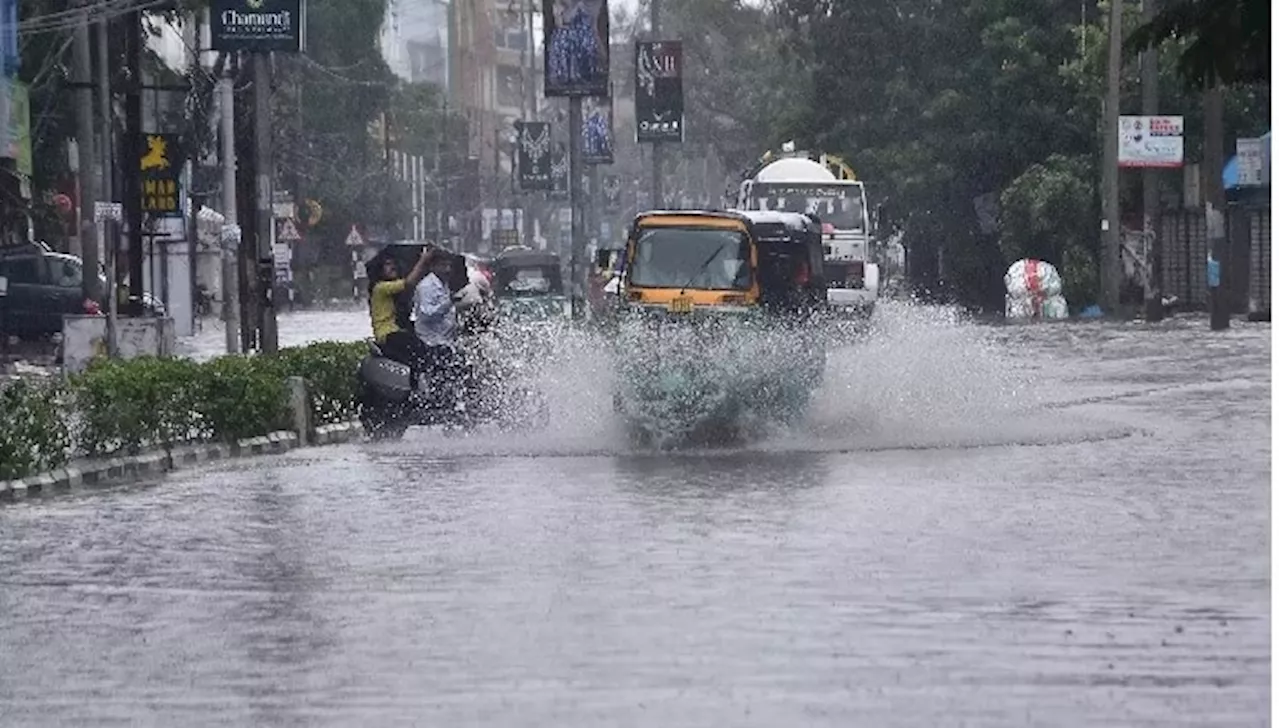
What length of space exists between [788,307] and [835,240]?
20.2 m

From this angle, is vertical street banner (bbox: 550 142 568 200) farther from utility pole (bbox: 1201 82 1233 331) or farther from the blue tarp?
utility pole (bbox: 1201 82 1233 331)

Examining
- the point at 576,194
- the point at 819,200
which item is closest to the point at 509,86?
the point at 576,194

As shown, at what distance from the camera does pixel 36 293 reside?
185 ft

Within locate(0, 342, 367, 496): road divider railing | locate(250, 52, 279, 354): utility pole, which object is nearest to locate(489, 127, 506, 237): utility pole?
locate(250, 52, 279, 354): utility pole

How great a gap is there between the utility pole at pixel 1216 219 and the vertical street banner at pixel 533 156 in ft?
160

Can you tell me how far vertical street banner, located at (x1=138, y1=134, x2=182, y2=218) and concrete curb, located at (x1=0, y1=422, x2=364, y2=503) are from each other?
1698 centimetres

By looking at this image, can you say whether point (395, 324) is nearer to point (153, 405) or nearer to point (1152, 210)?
point (153, 405)

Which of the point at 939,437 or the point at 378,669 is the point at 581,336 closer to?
the point at 939,437

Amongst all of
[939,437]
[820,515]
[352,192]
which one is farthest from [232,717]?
[352,192]

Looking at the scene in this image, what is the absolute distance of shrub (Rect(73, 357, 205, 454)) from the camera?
23.9 metres

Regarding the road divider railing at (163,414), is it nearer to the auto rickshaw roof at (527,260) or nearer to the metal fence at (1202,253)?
the metal fence at (1202,253)

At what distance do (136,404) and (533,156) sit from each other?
262 feet

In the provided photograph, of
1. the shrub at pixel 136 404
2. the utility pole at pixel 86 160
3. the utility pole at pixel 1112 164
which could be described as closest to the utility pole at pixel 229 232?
the utility pole at pixel 86 160

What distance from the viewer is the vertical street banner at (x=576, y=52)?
194ft
